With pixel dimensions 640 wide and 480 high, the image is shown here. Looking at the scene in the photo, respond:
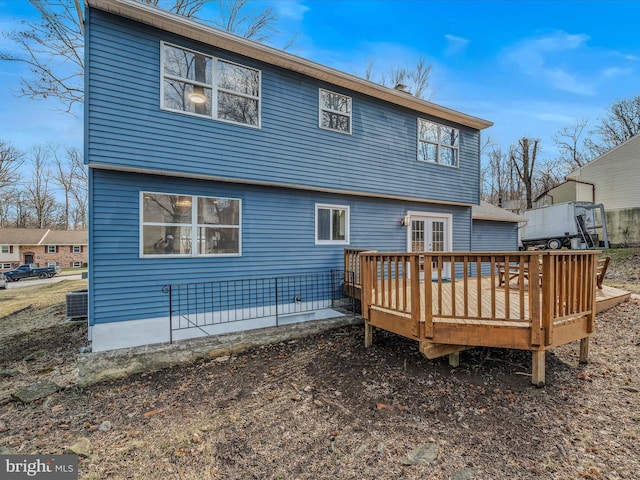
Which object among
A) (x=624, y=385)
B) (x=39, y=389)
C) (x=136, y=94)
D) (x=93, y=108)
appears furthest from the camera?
(x=136, y=94)

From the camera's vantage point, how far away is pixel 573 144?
28.6 m

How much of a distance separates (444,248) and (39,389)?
10134mm

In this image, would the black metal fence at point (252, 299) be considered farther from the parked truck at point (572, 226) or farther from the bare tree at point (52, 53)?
the parked truck at point (572, 226)

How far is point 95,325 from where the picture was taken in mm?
5336

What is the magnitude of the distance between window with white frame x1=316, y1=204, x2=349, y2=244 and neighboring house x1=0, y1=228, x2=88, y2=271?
1588 inches

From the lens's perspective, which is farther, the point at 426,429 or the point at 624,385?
the point at 624,385

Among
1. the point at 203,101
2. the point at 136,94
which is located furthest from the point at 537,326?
the point at 136,94

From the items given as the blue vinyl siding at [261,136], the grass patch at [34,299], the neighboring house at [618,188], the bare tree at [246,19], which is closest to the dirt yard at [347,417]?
the blue vinyl siding at [261,136]

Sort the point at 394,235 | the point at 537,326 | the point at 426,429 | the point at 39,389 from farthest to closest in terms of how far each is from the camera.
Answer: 1. the point at 394,235
2. the point at 39,389
3. the point at 537,326
4. the point at 426,429

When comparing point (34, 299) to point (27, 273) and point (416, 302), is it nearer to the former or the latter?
point (416, 302)

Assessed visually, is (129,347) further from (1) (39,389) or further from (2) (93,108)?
(2) (93,108)

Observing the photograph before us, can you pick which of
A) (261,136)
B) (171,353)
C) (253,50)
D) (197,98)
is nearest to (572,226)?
(261,136)

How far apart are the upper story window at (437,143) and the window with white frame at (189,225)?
6.16 m

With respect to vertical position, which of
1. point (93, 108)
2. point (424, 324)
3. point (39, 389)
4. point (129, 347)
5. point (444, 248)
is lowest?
point (39, 389)
